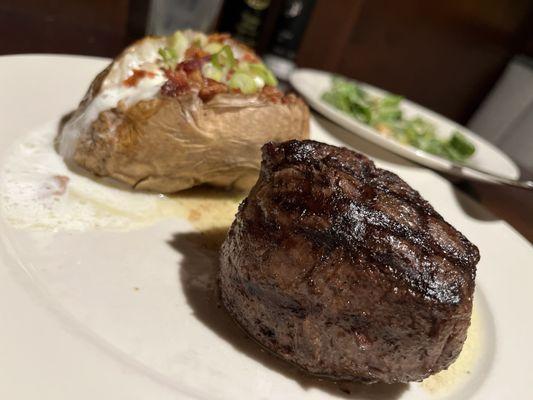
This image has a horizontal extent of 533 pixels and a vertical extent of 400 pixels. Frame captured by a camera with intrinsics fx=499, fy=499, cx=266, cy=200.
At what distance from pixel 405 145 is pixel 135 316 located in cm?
192

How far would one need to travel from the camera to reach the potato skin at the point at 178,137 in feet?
6.23

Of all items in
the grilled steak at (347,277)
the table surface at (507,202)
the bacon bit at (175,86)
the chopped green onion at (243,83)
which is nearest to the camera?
the grilled steak at (347,277)

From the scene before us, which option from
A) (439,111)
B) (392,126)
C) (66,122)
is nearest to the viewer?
(66,122)

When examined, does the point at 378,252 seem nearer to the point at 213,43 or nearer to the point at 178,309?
the point at 178,309

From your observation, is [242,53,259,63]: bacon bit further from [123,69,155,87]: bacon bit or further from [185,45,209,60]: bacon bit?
[123,69,155,87]: bacon bit

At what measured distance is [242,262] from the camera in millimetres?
1484

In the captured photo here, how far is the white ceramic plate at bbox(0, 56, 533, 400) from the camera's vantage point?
1201 mm

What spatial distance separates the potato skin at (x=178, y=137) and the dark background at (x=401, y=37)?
1.64 metres

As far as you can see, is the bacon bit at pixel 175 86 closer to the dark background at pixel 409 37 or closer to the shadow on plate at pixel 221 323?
the shadow on plate at pixel 221 323

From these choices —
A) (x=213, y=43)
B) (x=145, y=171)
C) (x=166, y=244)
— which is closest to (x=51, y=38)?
(x=213, y=43)

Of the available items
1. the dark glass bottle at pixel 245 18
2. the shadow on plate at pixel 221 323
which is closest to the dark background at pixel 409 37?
the dark glass bottle at pixel 245 18

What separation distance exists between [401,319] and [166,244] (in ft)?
2.86

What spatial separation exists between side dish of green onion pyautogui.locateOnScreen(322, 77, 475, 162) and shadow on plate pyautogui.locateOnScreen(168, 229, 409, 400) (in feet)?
6.11

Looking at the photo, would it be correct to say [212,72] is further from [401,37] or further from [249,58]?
[401,37]
